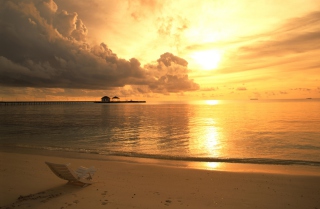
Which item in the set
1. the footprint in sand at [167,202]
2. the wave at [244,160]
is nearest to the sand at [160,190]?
the footprint in sand at [167,202]

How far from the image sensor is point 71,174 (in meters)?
9.38

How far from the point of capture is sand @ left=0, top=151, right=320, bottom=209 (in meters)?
7.98

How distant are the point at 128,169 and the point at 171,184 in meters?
3.72

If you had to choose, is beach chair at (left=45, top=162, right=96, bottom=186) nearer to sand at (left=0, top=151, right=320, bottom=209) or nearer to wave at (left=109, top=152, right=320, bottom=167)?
sand at (left=0, top=151, right=320, bottom=209)

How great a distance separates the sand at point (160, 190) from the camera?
7977mm

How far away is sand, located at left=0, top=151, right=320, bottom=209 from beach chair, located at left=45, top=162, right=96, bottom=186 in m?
0.26

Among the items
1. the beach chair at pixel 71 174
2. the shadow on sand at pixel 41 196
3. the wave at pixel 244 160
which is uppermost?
the beach chair at pixel 71 174

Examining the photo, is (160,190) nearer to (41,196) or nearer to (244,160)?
(41,196)

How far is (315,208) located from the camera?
7805mm

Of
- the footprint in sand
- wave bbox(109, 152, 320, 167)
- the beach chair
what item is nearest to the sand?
the footprint in sand

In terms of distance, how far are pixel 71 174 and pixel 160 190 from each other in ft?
12.4

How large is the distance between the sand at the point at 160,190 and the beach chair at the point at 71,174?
26 cm

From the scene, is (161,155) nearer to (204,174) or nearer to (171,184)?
(204,174)

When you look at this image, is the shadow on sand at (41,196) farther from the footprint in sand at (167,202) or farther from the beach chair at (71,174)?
the footprint in sand at (167,202)
